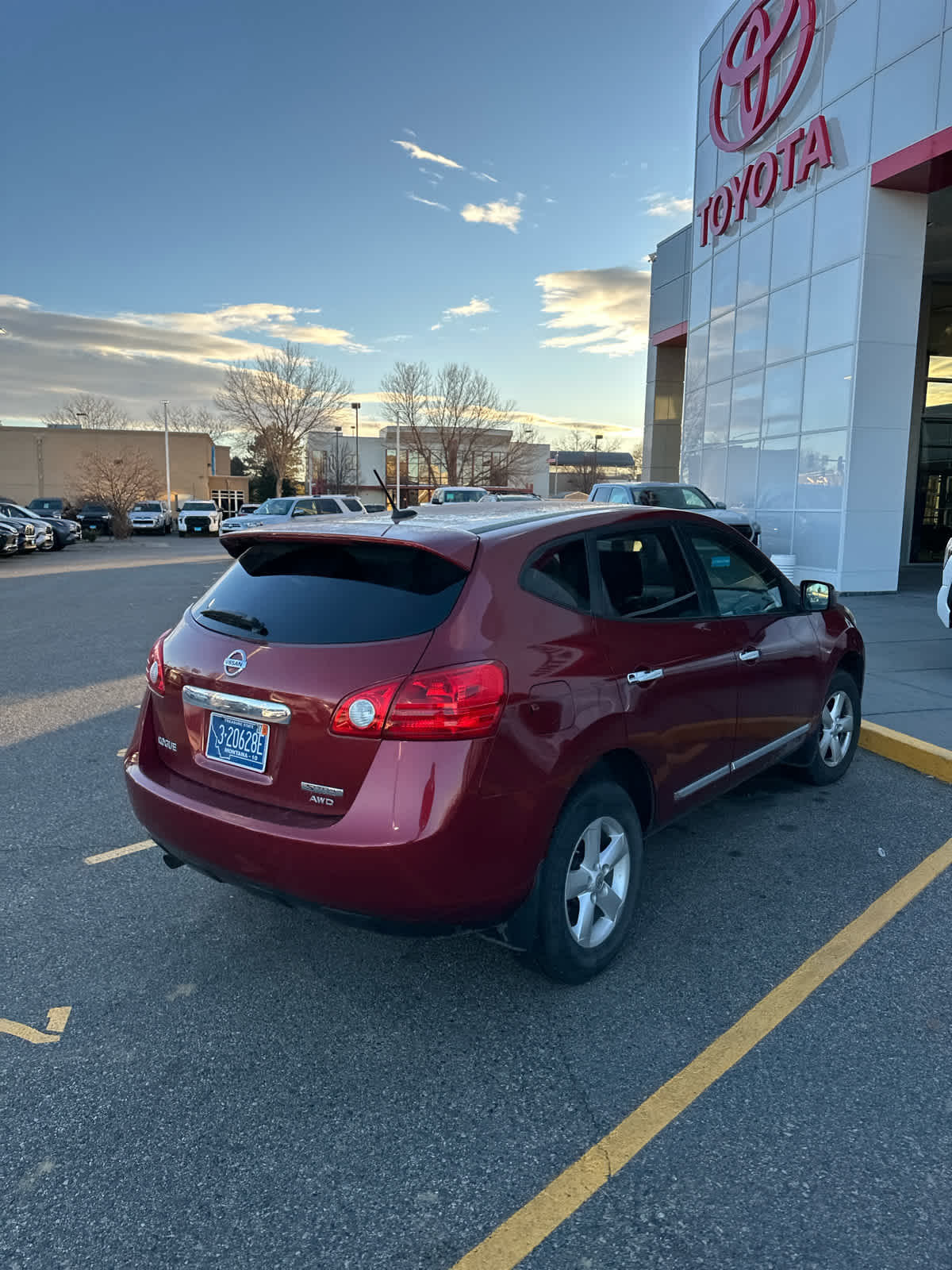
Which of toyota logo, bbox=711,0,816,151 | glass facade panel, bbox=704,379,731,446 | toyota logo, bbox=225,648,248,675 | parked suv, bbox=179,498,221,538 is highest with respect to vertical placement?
toyota logo, bbox=711,0,816,151

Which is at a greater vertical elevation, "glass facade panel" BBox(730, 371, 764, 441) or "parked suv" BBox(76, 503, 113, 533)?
"glass facade panel" BBox(730, 371, 764, 441)

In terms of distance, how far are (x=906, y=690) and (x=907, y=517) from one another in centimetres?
1505

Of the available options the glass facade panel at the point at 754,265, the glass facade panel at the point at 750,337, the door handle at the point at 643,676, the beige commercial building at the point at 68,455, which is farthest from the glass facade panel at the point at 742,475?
→ the beige commercial building at the point at 68,455

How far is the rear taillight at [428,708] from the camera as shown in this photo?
2611 mm

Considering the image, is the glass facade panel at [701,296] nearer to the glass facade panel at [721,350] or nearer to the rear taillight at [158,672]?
the glass facade panel at [721,350]

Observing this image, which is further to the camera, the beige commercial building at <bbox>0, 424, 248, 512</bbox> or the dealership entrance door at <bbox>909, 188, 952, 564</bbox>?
the beige commercial building at <bbox>0, 424, 248, 512</bbox>

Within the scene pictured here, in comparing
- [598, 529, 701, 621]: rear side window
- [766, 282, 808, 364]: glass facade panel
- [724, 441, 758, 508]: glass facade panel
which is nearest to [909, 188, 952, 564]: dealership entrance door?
[724, 441, 758, 508]: glass facade panel

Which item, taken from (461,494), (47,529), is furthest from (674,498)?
(47,529)

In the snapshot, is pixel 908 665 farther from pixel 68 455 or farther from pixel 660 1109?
pixel 68 455

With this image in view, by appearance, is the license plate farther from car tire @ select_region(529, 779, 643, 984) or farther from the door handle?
the door handle

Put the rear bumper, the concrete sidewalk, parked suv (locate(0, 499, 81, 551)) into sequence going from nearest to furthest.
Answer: the rear bumper, the concrete sidewalk, parked suv (locate(0, 499, 81, 551))

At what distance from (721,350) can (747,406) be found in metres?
1.89

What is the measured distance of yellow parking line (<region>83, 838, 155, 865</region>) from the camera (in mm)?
4150

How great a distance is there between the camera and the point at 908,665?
8336mm
